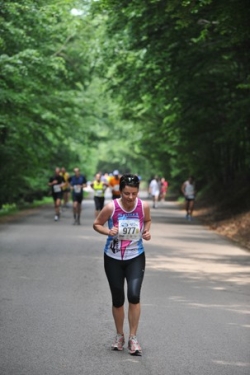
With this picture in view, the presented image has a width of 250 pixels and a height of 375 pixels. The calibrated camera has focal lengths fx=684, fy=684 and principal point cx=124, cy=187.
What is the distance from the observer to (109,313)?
832 centimetres

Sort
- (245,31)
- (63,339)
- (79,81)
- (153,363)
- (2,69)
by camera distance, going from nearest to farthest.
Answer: (153,363) → (63,339) → (245,31) → (2,69) → (79,81)

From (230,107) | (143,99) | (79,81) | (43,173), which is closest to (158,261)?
(230,107)

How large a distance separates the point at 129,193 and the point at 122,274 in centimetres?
80

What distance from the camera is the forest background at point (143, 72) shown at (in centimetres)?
1697

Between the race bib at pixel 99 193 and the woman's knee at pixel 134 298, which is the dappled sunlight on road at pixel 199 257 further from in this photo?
the woman's knee at pixel 134 298

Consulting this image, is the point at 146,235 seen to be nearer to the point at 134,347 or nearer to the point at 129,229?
the point at 129,229

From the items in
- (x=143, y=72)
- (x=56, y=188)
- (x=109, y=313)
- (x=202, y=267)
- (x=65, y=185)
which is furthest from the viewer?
(x=65, y=185)

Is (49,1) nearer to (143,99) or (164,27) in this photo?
(164,27)

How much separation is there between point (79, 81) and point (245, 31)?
2045cm

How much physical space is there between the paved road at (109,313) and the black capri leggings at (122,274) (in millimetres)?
526

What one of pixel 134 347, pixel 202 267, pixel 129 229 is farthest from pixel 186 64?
pixel 134 347

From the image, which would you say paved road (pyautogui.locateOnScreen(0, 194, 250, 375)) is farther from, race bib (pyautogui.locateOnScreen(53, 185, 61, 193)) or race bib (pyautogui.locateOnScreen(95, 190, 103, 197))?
race bib (pyautogui.locateOnScreen(53, 185, 61, 193))

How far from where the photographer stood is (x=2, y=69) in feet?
58.5

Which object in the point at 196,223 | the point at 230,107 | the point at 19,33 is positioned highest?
the point at 19,33
